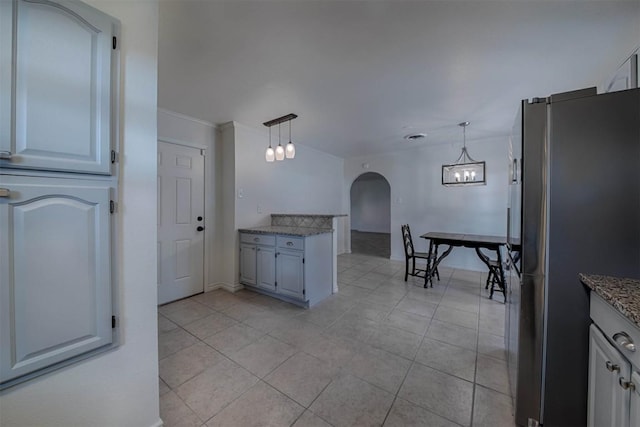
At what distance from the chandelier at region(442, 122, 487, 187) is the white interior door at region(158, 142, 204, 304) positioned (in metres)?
4.11

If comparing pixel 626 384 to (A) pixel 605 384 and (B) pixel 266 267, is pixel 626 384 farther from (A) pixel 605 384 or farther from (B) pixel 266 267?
(B) pixel 266 267

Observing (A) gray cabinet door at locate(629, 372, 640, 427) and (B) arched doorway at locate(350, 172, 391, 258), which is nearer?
(A) gray cabinet door at locate(629, 372, 640, 427)

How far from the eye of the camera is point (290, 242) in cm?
292

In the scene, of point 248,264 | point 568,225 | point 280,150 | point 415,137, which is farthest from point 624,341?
point 415,137

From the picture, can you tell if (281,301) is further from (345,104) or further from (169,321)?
(345,104)

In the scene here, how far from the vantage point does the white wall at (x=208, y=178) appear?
3.12 m

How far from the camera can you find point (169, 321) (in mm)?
2525

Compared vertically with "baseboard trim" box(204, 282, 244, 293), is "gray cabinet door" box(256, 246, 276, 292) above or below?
above

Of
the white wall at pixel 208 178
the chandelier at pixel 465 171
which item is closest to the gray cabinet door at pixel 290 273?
the white wall at pixel 208 178

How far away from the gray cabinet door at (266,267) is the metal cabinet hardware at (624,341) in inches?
110

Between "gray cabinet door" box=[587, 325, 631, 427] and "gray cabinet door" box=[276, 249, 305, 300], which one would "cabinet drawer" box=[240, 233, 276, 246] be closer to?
"gray cabinet door" box=[276, 249, 305, 300]

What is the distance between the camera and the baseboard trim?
3.39 metres

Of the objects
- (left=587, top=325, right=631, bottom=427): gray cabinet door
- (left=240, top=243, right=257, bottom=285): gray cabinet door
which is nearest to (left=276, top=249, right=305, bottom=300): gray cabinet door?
(left=240, top=243, right=257, bottom=285): gray cabinet door

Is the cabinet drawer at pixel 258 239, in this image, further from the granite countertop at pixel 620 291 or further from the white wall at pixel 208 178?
the granite countertop at pixel 620 291
